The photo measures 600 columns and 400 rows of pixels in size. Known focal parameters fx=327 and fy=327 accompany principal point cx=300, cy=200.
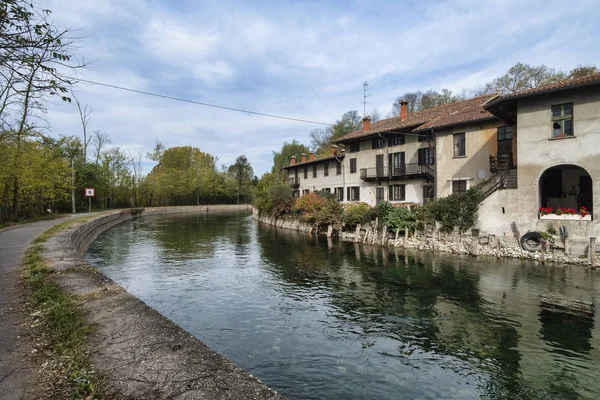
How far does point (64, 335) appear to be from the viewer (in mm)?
5383

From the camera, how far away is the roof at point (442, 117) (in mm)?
23406

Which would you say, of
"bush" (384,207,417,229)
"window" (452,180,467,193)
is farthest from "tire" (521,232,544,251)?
"bush" (384,207,417,229)

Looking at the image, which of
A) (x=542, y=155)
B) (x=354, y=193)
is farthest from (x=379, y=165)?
(x=542, y=155)

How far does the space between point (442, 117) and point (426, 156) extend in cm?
333

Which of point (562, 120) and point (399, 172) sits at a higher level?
point (562, 120)

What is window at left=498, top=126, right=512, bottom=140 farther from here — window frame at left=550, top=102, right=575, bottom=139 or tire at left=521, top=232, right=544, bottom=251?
tire at left=521, top=232, right=544, bottom=251

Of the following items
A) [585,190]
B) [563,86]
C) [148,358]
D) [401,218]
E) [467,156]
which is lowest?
[148,358]

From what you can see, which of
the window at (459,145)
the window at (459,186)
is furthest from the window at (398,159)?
the window at (459,186)

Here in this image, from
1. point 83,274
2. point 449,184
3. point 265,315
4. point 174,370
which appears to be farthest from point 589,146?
point 83,274

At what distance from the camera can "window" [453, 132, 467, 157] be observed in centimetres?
2358

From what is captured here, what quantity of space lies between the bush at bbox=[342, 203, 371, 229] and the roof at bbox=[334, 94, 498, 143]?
25.5 ft

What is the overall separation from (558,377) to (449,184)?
18.8 meters

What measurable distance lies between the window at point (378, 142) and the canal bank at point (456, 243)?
9553 mm

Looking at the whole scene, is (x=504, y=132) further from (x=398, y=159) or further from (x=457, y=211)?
(x=398, y=159)
